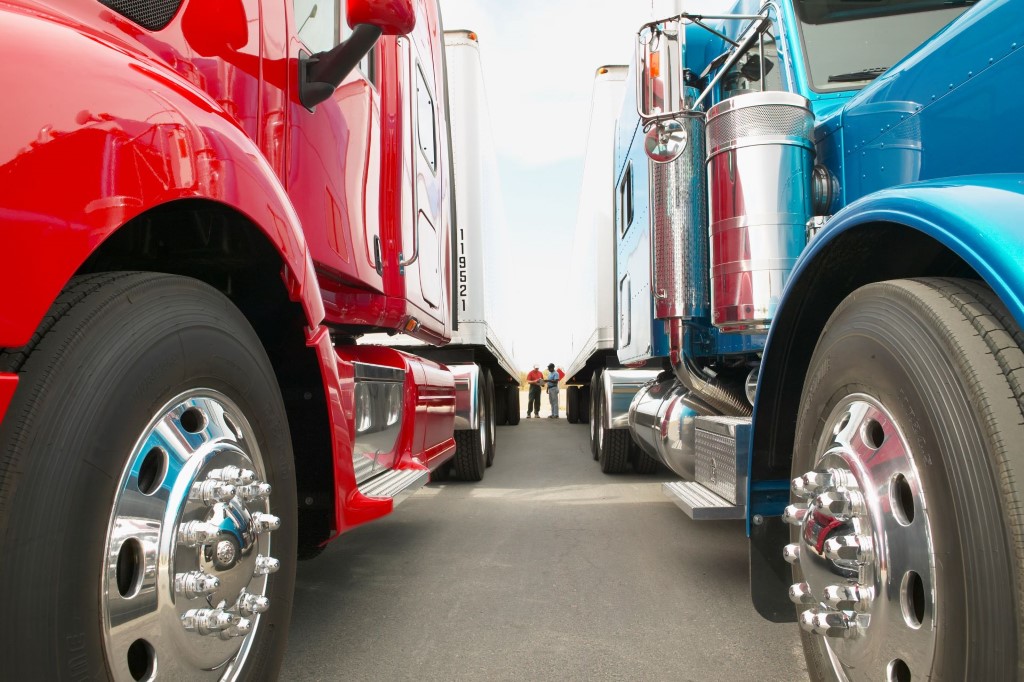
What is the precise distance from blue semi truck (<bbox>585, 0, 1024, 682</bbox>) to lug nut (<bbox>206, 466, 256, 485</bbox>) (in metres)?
1.20

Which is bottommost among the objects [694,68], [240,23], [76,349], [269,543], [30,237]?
[269,543]

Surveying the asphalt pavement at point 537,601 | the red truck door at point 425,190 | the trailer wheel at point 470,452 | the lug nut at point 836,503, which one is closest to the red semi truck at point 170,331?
the asphalt pavement at point 537,601

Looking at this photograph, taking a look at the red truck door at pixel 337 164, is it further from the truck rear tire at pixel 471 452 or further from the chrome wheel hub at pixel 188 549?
the truck rear tire at pixel 471 452

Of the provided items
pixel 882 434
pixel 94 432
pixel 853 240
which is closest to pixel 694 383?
pixel 853 240

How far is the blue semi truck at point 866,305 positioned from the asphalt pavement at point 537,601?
0.40 meters

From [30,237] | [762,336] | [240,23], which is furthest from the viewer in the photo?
[762,336]

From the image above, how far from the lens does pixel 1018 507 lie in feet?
3.61

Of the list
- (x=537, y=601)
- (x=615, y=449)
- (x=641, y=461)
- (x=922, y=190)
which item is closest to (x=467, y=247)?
(x=615, y=449)

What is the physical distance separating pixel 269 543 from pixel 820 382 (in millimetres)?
1313

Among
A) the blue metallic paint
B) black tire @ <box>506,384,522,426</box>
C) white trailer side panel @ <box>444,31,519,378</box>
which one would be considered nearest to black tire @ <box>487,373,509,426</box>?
black tire @ <box>506,384,522,426</box>

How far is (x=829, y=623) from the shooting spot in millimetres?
1547

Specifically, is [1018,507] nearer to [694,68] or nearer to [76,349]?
[76,349]

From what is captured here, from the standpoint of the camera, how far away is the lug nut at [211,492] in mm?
1401

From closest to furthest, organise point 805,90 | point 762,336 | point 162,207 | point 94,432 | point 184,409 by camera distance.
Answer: point 94,432, point 184,409, point 162,207, point 805,90, point 762,336
